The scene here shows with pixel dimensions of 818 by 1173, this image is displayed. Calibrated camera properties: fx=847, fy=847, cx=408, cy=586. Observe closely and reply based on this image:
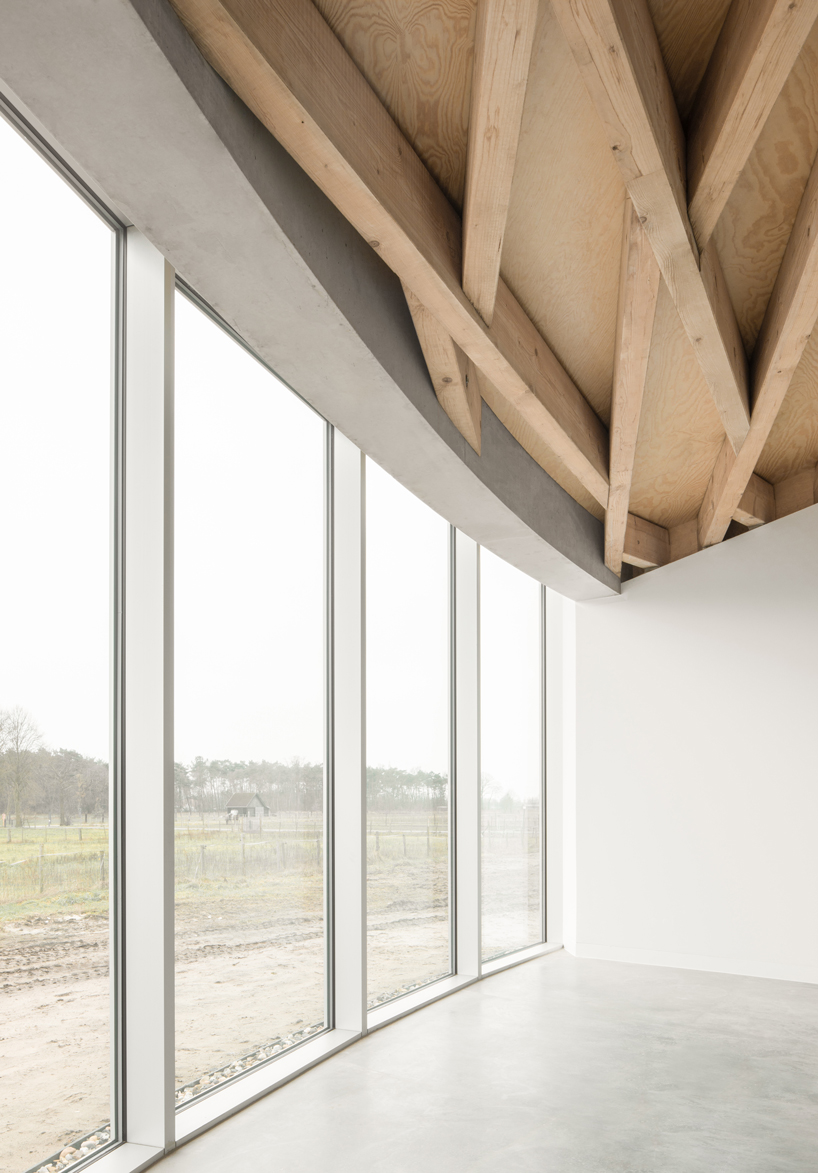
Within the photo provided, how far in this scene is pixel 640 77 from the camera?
6.75 ft

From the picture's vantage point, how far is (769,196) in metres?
3.07

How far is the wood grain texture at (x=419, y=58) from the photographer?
2.04 m

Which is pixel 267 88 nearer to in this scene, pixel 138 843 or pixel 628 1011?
pixel 138 843

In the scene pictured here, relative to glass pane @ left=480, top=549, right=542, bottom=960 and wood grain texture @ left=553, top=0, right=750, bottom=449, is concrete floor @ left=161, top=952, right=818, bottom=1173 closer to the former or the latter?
glass pane @ left=480, top=549, right=542, bottom=960

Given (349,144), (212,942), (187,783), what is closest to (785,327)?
(349,144)

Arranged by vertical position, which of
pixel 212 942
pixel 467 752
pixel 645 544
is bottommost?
pixel 212 942

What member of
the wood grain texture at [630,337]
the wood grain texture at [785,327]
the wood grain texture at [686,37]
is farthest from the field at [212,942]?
the wood grain texture at [785,327]

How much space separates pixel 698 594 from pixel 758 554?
568mm

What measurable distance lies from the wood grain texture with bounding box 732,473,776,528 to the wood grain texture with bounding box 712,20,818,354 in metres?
2.78

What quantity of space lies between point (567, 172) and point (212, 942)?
3.82 m

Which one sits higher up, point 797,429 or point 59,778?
point 797,429

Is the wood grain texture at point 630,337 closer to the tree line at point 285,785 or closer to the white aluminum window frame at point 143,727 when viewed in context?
the white aluminum window frame at point 143,727

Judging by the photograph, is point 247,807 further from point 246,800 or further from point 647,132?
point 647,132

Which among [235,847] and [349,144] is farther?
[235,847]
